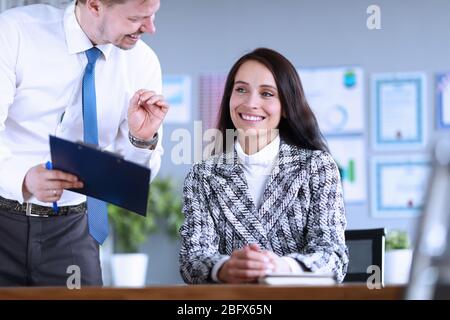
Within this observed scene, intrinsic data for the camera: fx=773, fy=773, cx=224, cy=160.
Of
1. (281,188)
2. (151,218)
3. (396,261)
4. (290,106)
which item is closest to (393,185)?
(396,261)

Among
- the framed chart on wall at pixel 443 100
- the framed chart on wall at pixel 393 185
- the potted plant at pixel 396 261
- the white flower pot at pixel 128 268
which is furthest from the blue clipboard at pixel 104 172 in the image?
the framed chart on wall at pixel 443 100

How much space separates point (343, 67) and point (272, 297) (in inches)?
167

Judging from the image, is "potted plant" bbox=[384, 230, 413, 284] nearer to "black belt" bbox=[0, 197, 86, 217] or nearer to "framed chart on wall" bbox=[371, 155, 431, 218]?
"framed chart on wall" bbox=[371, 155, 431, 218]

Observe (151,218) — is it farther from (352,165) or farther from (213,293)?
(213,293)

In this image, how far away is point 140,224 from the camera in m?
5.49

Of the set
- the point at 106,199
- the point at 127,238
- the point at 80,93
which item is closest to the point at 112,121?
the point at 80,93

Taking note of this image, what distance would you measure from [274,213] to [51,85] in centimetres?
72

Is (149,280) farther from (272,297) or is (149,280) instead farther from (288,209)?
(272,297)

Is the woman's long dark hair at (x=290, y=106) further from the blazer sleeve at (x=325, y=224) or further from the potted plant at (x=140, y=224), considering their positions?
the potted plant at (x=140, y=224)

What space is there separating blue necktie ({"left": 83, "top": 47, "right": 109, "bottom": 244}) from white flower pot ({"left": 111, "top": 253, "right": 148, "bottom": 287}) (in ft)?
10.4

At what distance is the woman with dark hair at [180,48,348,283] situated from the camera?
6.51 feet

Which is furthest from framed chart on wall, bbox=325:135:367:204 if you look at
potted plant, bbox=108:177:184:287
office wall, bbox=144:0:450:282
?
potted plant, bbox=108:177:184:287

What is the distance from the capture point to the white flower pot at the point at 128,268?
5336mm

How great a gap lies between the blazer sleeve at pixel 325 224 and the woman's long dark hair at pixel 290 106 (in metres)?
0.09
